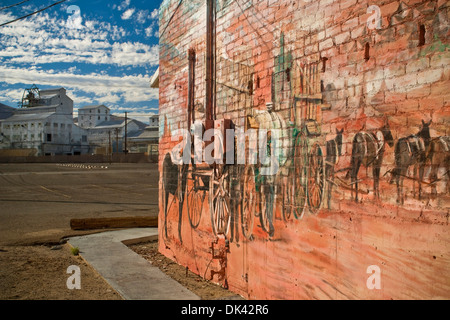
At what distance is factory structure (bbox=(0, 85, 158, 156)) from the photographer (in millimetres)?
63906

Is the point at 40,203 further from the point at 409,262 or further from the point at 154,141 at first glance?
the point at 154,141

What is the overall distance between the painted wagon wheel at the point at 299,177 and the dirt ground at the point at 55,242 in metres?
1.96

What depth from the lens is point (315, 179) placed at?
4.36 meters

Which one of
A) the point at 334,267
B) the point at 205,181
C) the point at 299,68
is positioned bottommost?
the point at 334,267

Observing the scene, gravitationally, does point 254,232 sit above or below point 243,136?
below

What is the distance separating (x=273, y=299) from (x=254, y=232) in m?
0.89

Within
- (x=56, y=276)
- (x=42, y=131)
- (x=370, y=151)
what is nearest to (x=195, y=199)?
(x=56, y=276)

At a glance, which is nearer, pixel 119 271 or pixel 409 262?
pixel 409 262

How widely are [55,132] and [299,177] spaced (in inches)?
2645

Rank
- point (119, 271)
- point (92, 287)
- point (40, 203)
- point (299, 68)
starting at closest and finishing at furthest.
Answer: point (299, 68)
point (92, 287)
point (119, 271)
point (40, 203)

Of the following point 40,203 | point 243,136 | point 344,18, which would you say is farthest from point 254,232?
point 40,203

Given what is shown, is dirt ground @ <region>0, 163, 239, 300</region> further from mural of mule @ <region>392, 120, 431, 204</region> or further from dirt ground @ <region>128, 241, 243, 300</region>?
mural of mule @ <region>392, 120, 431, 204</region>

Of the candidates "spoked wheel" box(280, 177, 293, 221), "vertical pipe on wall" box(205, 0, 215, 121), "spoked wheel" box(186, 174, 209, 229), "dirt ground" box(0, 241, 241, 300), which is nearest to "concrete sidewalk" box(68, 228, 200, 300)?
"dirt ground" box(0, 241, 241, 300)

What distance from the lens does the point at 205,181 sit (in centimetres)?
661
